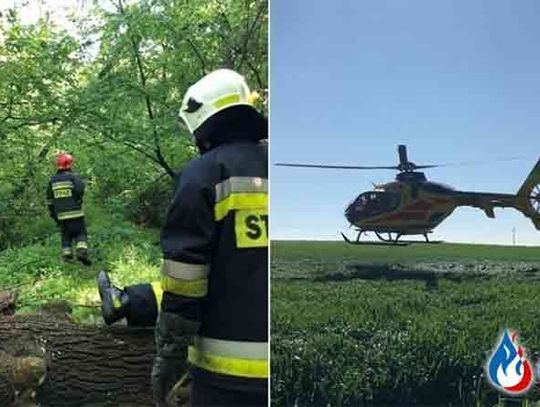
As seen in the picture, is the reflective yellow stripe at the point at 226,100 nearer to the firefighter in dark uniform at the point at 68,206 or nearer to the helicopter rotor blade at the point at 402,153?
the helicopter rotor blade at the point at 402,153

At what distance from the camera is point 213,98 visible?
9.14 ft

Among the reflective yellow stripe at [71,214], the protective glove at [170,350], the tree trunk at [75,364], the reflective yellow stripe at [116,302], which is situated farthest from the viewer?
the reflective yellow stripe at [71,214]

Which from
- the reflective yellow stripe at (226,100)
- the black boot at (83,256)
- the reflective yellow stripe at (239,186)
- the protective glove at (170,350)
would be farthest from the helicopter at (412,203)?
the black boot at (83,256)

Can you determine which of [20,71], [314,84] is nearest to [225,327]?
[314,84]

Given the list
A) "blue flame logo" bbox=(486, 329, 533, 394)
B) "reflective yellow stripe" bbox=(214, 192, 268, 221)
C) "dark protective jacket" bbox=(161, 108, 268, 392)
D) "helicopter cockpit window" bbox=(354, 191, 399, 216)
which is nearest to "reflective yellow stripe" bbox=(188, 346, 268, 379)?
"dark protective jacket" bbox=(161, 108, 268, 392)

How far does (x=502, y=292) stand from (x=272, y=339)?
2.36 ft

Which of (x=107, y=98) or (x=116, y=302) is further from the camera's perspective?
(x=107, y=98)

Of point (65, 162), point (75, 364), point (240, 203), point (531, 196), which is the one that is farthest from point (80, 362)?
point (531, 196)

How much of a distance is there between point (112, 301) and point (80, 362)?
507 millimetres

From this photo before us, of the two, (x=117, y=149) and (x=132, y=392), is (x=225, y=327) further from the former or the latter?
(x=117, y=149)

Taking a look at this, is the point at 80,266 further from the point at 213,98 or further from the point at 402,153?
the point at 402,153

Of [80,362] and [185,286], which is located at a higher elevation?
[185,286]

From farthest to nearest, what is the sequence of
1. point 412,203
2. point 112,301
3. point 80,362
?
point 80,362
point 112,301
point 412,203

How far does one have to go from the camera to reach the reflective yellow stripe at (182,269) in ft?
8.68
